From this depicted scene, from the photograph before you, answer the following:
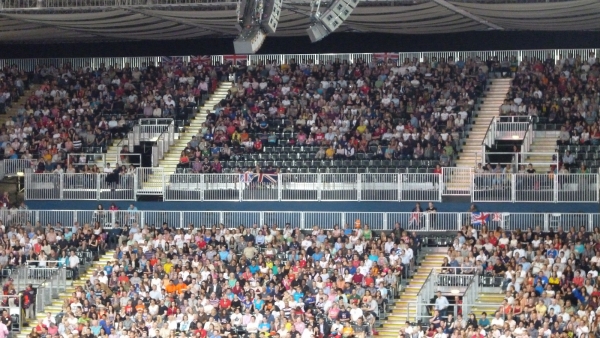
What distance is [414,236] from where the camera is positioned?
121ft

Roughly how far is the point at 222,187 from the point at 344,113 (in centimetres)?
479

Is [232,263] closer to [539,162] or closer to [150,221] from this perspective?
[150,221]

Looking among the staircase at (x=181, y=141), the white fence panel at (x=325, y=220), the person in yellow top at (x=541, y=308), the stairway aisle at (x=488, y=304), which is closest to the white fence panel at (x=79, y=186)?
the staircase at (x=181, y=141)

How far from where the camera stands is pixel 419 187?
128ft

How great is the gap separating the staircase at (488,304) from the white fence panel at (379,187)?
17.0ft

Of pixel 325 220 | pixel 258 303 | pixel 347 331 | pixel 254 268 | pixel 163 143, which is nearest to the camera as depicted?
pixel 347 331

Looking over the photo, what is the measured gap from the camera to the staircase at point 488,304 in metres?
34.2

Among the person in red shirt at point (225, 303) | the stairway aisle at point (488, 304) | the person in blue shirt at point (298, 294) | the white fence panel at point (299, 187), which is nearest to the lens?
the stairway aisle at point (488, 304)

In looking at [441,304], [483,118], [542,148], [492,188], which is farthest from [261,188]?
[441,304]

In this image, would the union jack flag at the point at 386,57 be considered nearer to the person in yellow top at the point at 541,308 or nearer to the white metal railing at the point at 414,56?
the white metal railing at the point at 414,56

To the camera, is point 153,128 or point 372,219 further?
point 153,128

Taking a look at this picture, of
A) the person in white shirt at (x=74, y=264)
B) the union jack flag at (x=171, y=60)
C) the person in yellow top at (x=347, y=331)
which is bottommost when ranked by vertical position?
the person in yellow top at (x=347, y=331)

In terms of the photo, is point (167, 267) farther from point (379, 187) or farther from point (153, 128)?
point (153, 128)

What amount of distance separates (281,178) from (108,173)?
15.8ft
